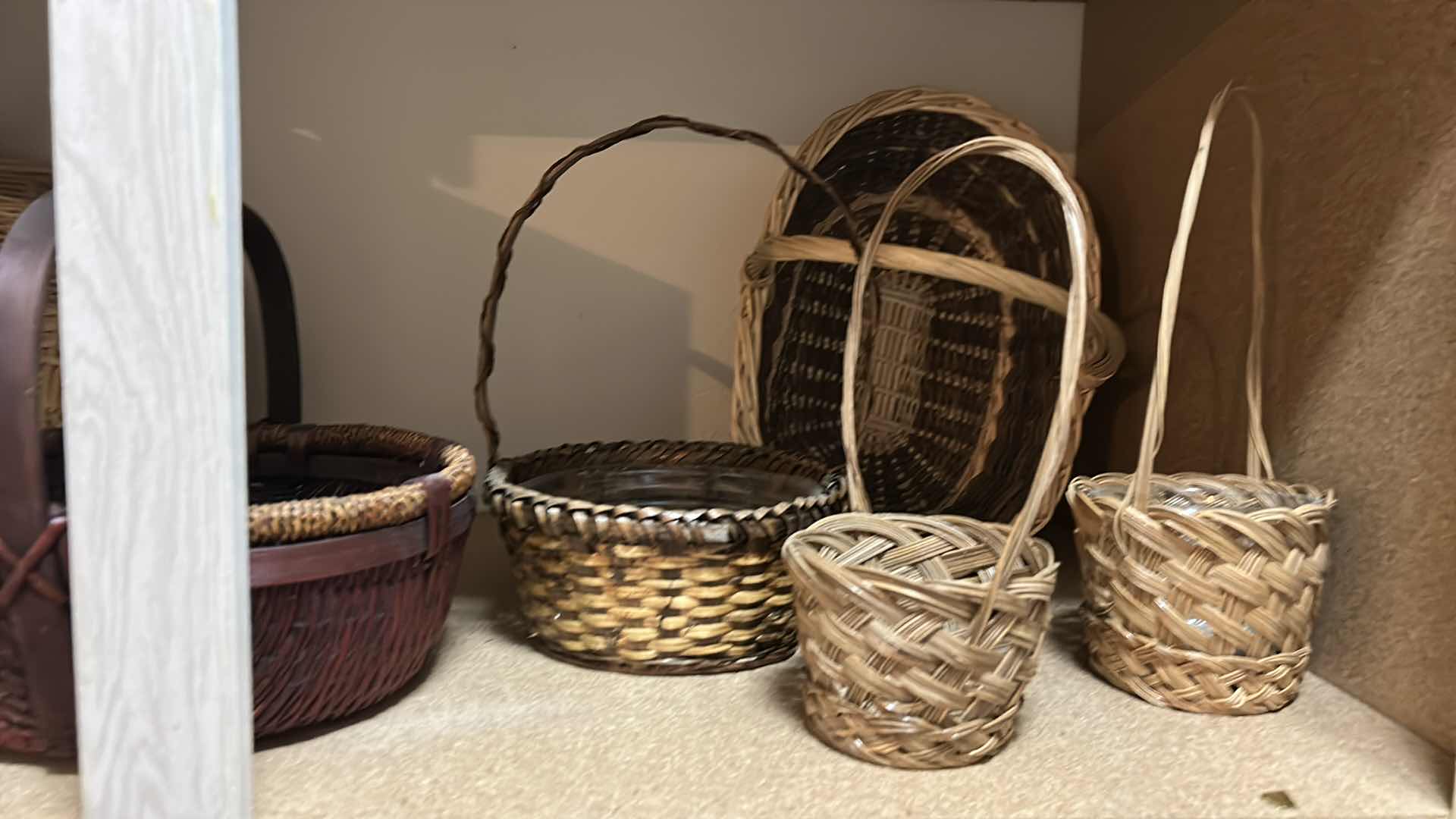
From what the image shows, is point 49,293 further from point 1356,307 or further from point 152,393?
point 1356,307

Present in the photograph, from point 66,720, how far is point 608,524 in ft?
1.01

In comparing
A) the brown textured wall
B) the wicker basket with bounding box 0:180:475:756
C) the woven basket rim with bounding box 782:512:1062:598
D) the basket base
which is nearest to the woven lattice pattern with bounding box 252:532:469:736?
the wicker basket with bounding box 0:180:475:756

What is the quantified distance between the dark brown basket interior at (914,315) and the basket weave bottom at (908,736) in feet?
1.28

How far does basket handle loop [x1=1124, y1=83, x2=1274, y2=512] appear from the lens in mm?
636

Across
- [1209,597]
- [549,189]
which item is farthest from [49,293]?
[1209,597]

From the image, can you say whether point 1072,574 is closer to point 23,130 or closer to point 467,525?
point 467,525

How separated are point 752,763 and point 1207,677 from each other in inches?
11.7

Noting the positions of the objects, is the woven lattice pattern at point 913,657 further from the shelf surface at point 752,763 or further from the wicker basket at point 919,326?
the wicker basket at point 919,326

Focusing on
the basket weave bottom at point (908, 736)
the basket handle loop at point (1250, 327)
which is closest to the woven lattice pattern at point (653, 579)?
the basket weave bottom at point (908, 736)

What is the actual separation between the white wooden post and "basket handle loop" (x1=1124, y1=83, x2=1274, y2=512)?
510mm

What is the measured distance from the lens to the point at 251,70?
104cm

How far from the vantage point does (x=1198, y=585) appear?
64cm

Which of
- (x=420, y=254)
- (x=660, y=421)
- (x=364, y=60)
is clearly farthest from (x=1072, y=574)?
(x=364, y=60)

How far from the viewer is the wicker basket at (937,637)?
56 centimetres
